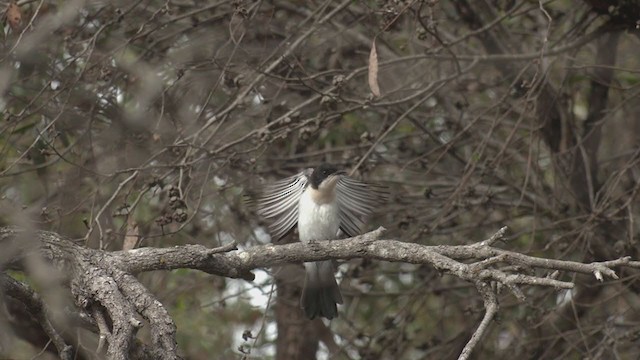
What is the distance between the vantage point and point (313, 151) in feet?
24.1

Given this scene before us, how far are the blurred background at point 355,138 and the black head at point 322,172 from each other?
0.23 meters

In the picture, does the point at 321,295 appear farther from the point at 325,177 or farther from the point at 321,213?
the point at 325,177

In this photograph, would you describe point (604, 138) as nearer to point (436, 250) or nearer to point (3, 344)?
point (436, 250)

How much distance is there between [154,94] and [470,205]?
5.96 feet

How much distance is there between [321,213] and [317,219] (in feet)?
0.13

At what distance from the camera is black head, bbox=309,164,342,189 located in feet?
19.6

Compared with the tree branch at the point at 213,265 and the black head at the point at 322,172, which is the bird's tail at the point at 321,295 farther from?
the tree branch at the point at 213,265

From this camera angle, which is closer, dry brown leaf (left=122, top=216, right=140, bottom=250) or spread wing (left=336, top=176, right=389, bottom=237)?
dry brown leaf (left=122, top=216, right=140, bottom=250)

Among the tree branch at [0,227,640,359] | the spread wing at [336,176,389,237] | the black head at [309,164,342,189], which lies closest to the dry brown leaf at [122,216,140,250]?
the tree branch at [0,227,640,359]

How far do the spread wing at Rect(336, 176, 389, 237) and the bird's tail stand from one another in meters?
0.27

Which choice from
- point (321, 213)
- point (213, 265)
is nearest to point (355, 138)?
point (321, 213)

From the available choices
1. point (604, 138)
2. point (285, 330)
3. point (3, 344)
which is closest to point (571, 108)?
point (604, 138)

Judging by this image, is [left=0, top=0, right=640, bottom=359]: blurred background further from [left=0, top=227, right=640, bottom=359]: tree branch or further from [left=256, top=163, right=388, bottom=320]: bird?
[left=0, top=227, right=640, bottom=359]: tree branch

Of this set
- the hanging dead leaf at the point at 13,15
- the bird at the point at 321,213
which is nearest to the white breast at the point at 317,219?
the bird at the point at 321,213
